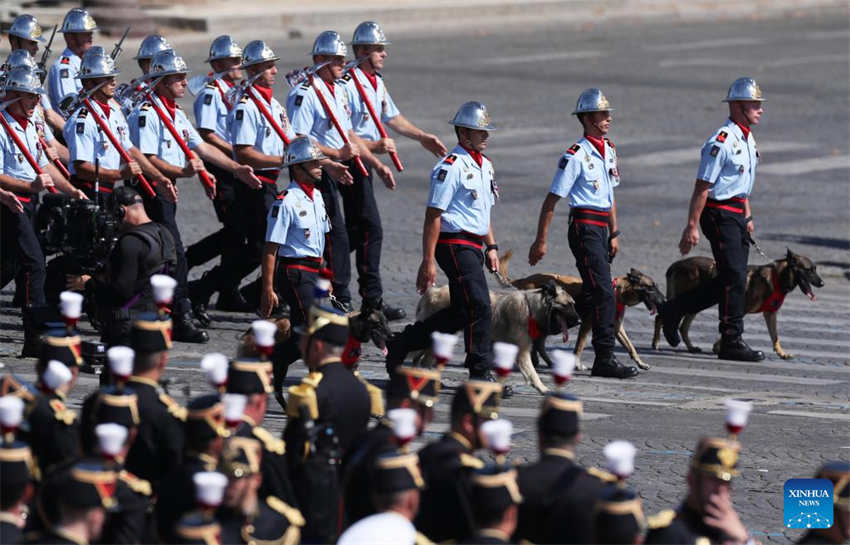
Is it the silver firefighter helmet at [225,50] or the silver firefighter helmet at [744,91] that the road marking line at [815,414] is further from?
the silver firefighter helmet at [225,50]

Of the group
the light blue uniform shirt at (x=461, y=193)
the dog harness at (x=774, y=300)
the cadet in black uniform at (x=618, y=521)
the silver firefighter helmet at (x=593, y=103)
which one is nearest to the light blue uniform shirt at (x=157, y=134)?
the light blue uniform shirt at (x=461, y=193)

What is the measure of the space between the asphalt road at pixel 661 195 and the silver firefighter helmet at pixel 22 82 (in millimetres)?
2025

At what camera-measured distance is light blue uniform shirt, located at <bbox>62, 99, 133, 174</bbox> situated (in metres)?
14.3

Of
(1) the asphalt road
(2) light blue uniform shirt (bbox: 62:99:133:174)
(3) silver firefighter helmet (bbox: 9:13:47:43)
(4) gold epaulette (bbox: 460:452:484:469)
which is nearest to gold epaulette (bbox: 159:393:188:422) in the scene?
(4) gold epaulette (bbox: 460:452:484:469)

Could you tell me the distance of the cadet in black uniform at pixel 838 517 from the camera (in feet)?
23.0

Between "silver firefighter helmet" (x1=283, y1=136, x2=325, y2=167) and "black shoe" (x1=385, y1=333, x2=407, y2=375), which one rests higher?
"silver firefighter helmet" (x1=283, y1=136, x2=325, y2=167)

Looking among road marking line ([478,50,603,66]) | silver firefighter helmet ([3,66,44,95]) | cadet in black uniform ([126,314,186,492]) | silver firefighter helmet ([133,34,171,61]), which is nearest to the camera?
cadet in black uniform ([126,314,186,492])

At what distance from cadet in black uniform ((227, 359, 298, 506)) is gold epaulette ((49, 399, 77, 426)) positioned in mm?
735

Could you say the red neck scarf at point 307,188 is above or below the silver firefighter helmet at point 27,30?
below

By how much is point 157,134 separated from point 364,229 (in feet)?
6.49

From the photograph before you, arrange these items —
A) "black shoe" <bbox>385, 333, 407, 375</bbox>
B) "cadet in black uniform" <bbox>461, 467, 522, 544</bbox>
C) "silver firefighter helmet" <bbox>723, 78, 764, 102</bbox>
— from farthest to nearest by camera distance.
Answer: "silver firefighter helmet" <bbox>723, 78, 764, 102</bbox> < "black shoe" <bbox>385, 333, 407, 375</bbox> < "cadet in black uniform" <bbox>461, 467, 522, 544</bbox>

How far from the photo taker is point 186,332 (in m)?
14.8

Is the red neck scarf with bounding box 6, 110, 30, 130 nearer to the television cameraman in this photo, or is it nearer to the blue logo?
the television cameraman

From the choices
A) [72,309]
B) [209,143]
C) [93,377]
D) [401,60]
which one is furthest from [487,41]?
[72,309]
